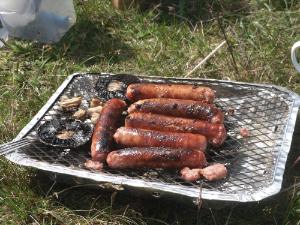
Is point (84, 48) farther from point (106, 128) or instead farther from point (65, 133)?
point (106, 128)

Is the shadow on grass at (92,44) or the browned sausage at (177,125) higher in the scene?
the shadow on grass at (92,44)

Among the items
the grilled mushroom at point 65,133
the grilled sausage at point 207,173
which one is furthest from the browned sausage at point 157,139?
the grilled mushroom at point 65,133

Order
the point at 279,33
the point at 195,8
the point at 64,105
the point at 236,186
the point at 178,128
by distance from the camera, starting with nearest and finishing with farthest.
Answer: the point at 236,186, the point at 178,128, the point at 64,105, the point at 279,33, the point at 195,8

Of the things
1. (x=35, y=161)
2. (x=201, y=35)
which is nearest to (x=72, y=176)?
(x=35, y=161)

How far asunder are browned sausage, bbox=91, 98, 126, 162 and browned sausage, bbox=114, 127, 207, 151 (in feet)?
0.25

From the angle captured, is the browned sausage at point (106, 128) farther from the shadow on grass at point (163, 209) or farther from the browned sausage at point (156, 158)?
the shadow on grass at point (163, 209)

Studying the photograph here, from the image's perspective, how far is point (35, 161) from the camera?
3.39 m

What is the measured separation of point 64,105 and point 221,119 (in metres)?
1.23

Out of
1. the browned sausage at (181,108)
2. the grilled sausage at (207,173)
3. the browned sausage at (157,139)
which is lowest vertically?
the grilled sausage at (207,173)

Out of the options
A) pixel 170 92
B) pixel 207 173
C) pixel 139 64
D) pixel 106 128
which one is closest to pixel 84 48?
pixel 139 64

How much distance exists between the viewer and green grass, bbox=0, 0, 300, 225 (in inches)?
134

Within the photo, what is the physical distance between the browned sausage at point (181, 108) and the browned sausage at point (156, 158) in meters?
0.40

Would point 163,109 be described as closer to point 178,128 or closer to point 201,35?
point 178,128

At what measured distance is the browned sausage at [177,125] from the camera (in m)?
3.50
